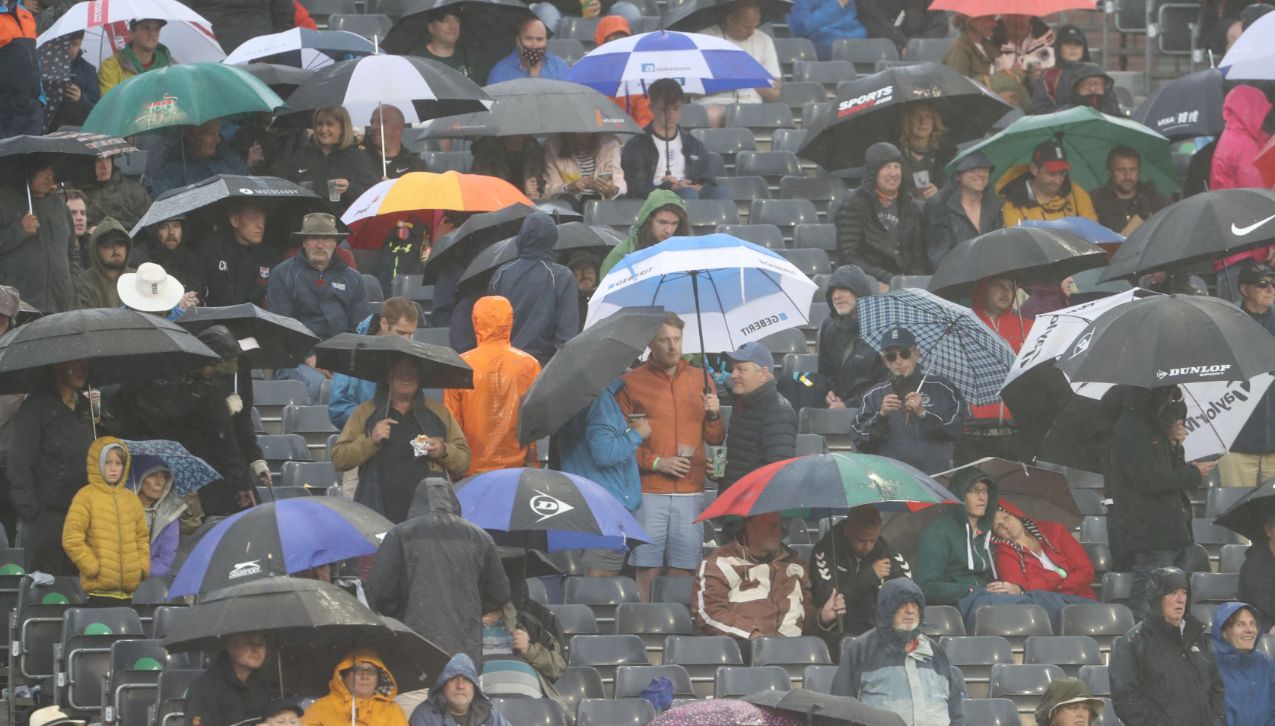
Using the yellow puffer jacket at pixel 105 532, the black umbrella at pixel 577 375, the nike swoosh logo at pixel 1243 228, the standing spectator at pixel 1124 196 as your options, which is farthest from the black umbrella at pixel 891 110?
the yellow puffer jacket at pixel 105 532

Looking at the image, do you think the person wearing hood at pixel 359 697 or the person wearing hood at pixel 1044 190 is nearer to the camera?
the person wearing hood at pixel 359 697

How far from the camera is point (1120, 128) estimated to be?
52.5ft

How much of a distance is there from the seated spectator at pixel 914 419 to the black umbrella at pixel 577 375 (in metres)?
1.31

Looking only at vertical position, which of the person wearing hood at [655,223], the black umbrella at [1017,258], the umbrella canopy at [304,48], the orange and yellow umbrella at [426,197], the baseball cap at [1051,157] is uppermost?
the umbrella canopy at [304,48]

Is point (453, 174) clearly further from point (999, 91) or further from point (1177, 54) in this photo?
point (1177, 54)

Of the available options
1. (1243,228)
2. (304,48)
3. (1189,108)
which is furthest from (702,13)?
(1243,228)

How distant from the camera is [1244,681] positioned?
39.2 ft

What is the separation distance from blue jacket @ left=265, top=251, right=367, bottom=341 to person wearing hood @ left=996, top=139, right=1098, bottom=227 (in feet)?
12.7

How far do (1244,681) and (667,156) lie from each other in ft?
18.3

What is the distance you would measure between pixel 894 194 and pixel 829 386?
1.69 m

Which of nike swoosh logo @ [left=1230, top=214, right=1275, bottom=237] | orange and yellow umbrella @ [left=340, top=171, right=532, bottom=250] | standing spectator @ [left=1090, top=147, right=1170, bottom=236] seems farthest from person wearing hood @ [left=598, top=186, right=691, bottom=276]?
standing spectator @ [left=1090, top=147, right=1170, bottom=236]

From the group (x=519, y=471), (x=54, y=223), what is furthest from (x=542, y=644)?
(x=54, y=223)

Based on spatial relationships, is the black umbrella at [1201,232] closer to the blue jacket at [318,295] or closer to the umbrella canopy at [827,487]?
the umbrella canopy at [827,487]

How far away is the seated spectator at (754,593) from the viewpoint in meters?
12.3
